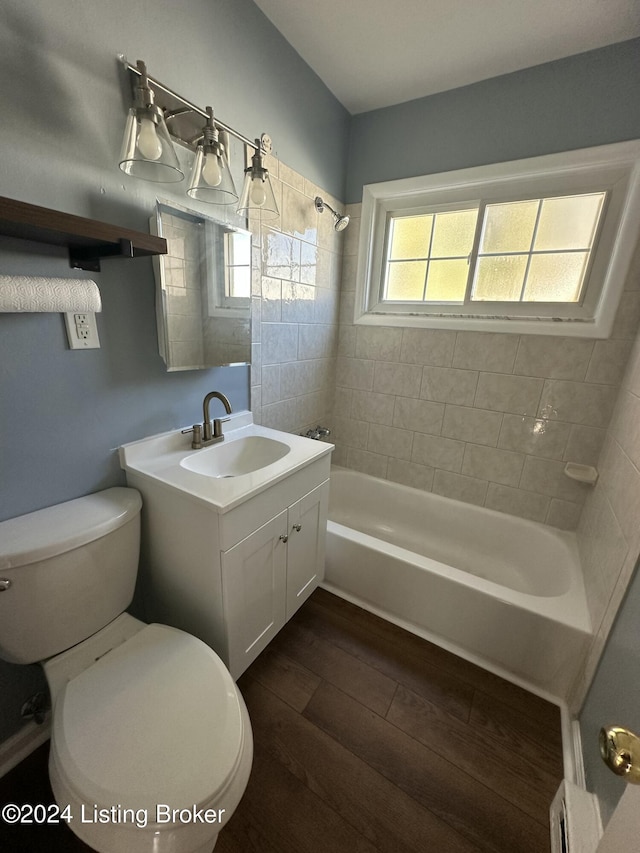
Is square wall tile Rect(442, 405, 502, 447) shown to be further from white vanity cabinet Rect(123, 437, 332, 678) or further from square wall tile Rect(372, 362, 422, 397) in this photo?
white vanity cabinet Rect(123, 437, 332, 678)

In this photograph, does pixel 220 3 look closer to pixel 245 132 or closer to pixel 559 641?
pixel 245 132

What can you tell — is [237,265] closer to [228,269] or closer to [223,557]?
[228,269]

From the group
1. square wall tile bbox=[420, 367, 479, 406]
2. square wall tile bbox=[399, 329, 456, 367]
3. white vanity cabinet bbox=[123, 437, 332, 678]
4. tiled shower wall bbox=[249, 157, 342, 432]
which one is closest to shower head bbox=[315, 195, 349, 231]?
tiled shower wall bbox=[249, 157, 342, 432]

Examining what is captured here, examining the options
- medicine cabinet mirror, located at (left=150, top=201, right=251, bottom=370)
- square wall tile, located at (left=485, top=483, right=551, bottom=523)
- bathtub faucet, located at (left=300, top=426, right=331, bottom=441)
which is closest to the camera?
medicine cabinet mirror, located at (left=150, top=201, right=251, bottom=370)

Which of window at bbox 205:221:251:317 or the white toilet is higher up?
window at bbox 205:221:251:317

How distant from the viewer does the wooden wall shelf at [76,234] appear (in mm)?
702

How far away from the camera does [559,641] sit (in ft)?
4.15

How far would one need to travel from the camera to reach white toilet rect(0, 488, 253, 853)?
0.65 meters

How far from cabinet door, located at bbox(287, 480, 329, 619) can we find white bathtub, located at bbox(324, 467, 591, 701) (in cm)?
15

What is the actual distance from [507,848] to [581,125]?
2.58 meters

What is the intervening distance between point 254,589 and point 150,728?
444mm

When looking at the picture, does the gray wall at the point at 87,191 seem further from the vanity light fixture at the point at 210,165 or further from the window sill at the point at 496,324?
the window sill at the point at 496,324

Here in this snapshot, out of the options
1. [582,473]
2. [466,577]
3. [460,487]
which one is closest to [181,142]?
[466,577]

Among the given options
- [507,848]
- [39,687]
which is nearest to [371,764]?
[507,848]
